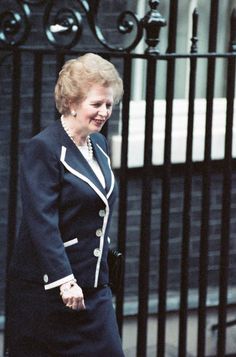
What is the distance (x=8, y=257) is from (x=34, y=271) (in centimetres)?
83

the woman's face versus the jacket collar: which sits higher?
the woman's face

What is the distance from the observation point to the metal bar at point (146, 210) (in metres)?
5.71

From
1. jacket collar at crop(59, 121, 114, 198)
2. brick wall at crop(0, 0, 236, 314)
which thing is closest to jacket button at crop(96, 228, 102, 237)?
jacket collar at crop(59, 121, 114, 198)

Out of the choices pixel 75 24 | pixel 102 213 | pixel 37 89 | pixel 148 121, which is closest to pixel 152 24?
pixel 75 24

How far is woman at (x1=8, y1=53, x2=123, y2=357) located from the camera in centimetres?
489

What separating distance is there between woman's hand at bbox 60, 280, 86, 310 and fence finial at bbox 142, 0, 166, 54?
1.27 metres

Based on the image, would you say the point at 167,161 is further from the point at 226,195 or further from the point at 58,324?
the point at 58,324

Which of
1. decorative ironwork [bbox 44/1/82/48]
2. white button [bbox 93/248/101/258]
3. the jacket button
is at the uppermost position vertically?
decorative ironwork [bbox 44/1/82/48]

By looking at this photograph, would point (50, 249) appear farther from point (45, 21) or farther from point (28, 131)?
point (28, 131)

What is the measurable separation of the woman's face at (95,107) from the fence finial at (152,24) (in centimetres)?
73

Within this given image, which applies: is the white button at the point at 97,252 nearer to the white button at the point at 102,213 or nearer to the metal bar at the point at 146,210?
the white button at the point at 102,213

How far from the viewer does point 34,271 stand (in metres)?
5.06

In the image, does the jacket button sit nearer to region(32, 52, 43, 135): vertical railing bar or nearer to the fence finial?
region(32, 52, 43, 135): vertical railing bar

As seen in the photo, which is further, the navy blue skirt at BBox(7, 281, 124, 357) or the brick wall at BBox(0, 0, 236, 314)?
the brick wall at BBox(0, 0, 236, 314)
